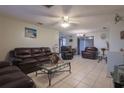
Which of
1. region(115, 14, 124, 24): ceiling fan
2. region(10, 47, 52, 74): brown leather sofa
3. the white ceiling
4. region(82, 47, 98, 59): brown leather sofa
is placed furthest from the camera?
region(82, 47, 98, 59): brown leather sofa

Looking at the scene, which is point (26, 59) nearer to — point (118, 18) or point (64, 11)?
point (64, 11)

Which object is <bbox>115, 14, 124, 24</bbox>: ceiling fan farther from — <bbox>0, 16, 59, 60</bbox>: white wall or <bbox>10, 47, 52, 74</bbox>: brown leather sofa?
<bbox>0, 16, 59, 60</bbox>: white wall

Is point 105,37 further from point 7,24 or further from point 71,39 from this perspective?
point 7,24

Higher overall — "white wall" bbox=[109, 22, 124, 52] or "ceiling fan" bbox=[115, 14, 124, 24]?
"ceiling fan" bbox=[115, 14, 124, 24]

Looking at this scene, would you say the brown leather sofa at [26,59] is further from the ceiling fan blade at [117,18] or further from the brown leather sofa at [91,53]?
the brown leather sofa at [91,53]

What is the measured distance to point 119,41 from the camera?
3182 millimetres

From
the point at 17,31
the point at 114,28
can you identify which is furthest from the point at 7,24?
the point at 114,28

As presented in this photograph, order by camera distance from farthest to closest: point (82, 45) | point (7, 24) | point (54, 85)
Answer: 1. point (82, 45)
2. point (7, 24)
3. point (54, 85)

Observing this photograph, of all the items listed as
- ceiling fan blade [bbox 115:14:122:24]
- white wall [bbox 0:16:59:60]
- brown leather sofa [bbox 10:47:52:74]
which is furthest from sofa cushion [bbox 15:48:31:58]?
ceiling fan blade [bbox 115:14:122:24]

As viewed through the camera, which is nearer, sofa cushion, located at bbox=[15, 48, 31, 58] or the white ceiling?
the white ceiling

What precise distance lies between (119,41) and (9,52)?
4.15 meters

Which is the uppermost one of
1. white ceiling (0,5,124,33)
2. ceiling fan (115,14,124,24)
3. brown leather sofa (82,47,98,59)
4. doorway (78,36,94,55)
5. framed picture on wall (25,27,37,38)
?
white ceiling (0,5,124,33)

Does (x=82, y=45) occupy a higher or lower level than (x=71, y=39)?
lower

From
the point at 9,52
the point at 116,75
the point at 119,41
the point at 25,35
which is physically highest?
the point at 25,35
